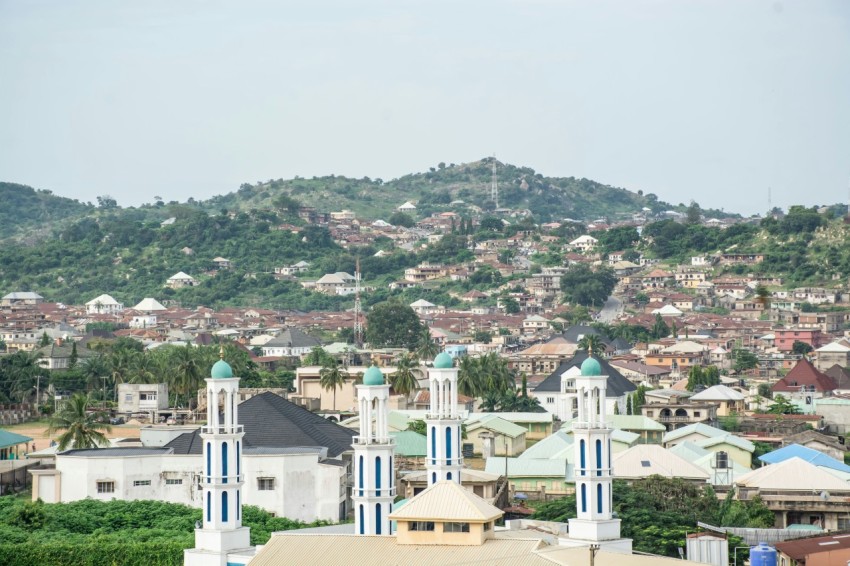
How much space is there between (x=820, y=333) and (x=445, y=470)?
367 ft

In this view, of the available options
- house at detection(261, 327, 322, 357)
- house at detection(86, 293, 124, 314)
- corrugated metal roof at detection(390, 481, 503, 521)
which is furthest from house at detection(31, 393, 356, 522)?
house at detection(86, 293, 124, 314)

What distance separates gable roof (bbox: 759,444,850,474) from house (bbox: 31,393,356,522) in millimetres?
16813

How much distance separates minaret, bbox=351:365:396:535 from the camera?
143ft

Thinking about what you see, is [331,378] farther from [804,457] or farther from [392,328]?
[392,328]

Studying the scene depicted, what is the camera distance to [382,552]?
3966 cm

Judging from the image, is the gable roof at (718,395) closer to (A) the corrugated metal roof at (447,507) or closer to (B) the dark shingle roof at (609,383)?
(B) the dark shingle roof at (609,383)

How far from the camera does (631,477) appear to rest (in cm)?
6600

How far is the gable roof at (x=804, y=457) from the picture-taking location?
69.1 meters

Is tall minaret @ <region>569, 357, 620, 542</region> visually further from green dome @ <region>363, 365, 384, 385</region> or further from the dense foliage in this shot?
the dense foliage

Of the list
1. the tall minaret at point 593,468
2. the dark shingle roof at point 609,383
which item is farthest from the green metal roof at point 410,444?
the tall minaret at point 593,468

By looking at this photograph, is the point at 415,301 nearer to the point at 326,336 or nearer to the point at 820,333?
the point at 326,336

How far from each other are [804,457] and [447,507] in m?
34.4

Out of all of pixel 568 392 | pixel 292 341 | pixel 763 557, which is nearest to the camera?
pixel 763 557

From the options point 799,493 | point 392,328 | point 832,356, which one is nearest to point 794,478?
point 799,493
